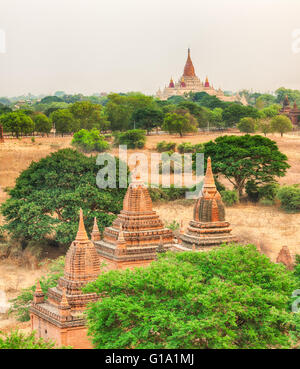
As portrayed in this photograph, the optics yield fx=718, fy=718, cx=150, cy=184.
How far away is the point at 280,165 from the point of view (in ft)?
150

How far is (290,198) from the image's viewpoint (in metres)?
43.4

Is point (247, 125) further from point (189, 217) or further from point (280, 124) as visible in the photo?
point (189, 217)

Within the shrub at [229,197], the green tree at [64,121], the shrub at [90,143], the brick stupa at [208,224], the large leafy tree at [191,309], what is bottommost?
the shrub at [229,197]

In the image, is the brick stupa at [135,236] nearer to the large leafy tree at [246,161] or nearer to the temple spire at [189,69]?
the large leafy tree at [246,161]

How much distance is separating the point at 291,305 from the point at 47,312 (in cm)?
694

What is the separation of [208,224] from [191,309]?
23.5ft

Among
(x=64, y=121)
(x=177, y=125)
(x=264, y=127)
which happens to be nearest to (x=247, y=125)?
(x=264, y=127)

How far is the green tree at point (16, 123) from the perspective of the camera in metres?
73.2

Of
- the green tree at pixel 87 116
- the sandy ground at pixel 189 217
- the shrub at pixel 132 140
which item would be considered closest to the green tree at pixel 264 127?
the sandy ground at pixel 189 217

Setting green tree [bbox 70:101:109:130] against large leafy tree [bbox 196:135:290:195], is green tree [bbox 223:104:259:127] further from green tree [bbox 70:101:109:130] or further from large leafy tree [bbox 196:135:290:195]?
large leafy tree [bbox 196:135:290:195]

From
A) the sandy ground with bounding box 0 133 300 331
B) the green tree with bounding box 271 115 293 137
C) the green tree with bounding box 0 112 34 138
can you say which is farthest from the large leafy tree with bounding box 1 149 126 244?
the green tree with bounding box 271 115 293 137

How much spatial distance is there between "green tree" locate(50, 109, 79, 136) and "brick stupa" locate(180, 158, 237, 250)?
56.3 m

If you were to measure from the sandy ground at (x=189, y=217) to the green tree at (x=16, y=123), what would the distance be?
460 cm
